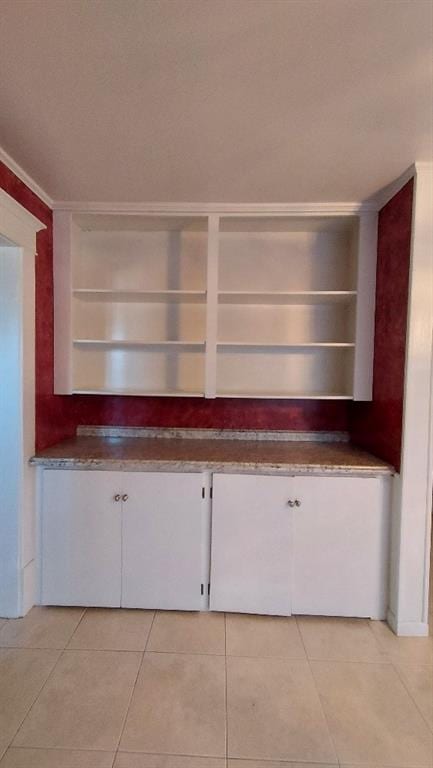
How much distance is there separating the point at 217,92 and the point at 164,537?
201 cm

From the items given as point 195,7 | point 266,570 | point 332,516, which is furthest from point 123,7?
point 266,570

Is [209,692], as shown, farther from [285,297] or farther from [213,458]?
[285,297]

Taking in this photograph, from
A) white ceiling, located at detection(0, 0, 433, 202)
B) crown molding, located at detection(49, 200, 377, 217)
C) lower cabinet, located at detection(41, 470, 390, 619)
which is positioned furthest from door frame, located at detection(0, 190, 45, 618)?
white ceiling, located at detection(0, 0, 433, 202)

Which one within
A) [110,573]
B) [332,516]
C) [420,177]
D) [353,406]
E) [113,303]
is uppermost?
[420,177]

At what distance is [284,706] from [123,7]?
96.4 inches

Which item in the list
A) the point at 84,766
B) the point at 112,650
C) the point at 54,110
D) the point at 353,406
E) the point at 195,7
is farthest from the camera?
the point at 353,406

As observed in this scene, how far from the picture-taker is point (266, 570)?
77.3 inches

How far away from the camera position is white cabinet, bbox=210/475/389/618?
6.40ft

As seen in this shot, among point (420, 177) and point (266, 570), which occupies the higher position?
point (420, 177)

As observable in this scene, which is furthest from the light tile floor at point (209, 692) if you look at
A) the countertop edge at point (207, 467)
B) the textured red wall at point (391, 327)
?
the textured red wall at point (391, 327)

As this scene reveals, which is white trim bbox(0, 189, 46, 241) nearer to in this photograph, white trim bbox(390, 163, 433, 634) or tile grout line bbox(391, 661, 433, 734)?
white trim bbox(390, 163, 433, 634)

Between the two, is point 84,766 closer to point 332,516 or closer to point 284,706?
point 284,706

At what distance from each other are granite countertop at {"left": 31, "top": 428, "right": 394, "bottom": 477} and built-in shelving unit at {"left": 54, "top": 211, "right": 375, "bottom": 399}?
0.35m

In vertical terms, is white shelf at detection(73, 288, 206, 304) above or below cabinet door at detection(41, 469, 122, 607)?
above
